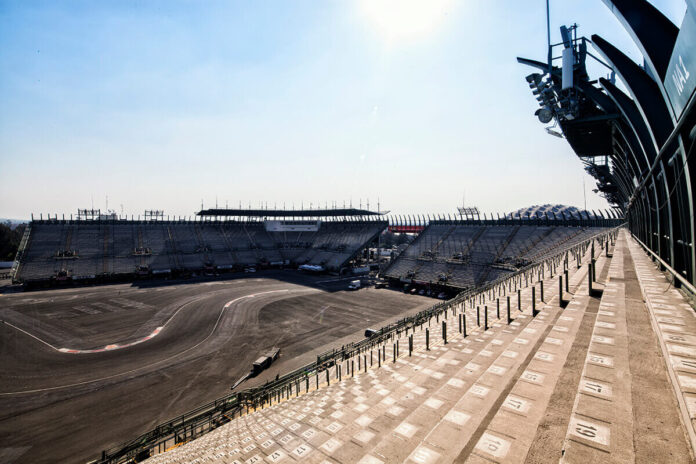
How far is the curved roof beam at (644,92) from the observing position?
8234 mm

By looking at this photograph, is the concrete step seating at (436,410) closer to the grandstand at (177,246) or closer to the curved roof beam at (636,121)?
the curved roof beam at (636,121)

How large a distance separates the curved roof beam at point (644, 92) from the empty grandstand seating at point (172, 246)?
57.6 metres

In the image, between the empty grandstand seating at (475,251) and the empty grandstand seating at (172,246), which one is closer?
the empty grandstand seating at (475,251)

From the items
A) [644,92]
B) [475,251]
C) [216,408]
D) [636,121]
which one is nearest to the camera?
[644,92]

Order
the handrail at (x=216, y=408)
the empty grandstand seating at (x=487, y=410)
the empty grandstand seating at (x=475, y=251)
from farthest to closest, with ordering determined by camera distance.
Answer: the empty grandstand seating at (x=475, y=251) → the handrail at (x=216, y=408) → the empty grandstand seating at (x=487, y=410)

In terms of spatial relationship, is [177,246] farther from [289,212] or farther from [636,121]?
[636,121]

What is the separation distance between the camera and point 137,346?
26.8 meters

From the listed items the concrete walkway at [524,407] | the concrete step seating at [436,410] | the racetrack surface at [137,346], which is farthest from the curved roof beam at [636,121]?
the racetrack surface at [137,346]

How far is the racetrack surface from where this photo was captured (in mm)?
16531

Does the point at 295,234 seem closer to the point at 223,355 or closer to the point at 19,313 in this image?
the point at 19,313

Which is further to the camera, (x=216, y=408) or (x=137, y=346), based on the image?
(x=137, y=346)

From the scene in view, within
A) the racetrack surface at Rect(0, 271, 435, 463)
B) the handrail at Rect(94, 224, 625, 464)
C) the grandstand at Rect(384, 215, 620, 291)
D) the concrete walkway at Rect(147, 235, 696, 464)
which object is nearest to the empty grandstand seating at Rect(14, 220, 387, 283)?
the racetrack surface at Rect(0, 271, 435, 463)

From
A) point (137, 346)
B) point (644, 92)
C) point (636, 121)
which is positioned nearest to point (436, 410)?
point (644, 92)

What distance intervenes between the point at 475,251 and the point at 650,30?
1973 inches
